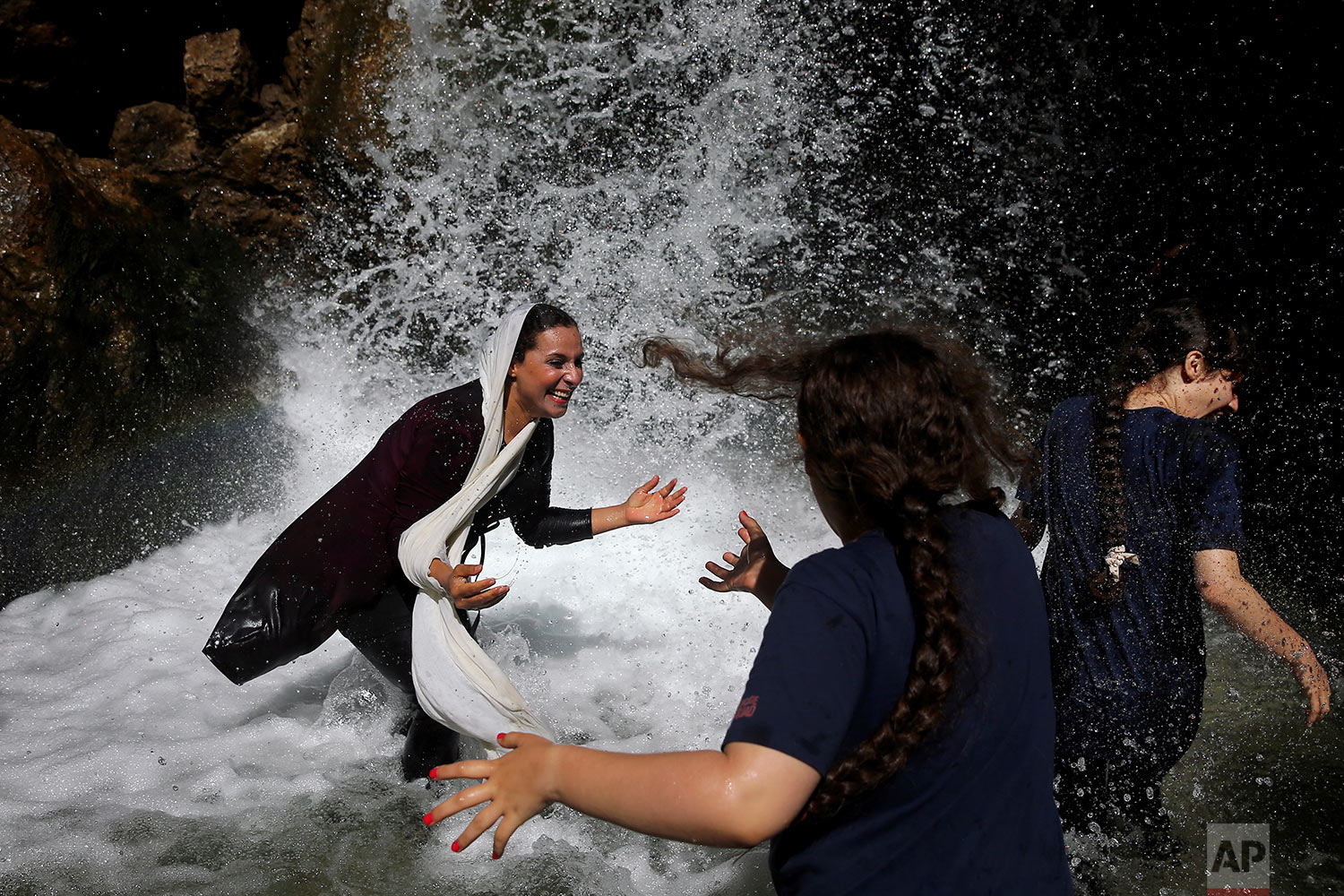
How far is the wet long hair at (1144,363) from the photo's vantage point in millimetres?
2303

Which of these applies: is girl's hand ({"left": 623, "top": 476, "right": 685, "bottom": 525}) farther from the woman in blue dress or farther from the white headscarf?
the woman in blue dress

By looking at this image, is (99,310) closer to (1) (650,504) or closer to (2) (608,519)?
(2) (608,519)

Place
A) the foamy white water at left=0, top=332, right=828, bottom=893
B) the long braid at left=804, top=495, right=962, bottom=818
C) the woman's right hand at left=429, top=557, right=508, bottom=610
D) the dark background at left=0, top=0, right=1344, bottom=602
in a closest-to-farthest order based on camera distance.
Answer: the long braid at left=804, top=495, right=962, bottom=818
the woman's right hand at left=429, top=557, right=508, bottom=610
the foamy white water at left=0, top=332, right=828, bottom=893
the dark background at left=0, top=0, right=1344, bottom=602

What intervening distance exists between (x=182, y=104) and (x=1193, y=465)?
Result: 751 centimetres

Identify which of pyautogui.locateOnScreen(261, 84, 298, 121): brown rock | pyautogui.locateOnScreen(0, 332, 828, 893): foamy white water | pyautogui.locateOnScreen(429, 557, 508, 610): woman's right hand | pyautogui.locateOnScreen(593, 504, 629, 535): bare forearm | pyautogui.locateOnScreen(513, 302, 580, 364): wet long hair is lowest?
pyautogui.locateOnScreen(0, 332, 828, 893): foamy white water

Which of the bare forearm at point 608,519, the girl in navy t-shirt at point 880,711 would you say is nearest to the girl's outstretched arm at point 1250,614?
the girl in navy t-shirt at point 880,711

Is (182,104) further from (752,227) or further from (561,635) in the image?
(561,635)

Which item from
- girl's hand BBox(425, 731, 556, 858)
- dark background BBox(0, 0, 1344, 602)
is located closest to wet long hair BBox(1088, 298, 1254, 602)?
girl's hand BBox(425, 731, 556, 858)

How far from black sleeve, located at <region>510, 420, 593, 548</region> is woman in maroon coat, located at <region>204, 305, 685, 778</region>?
190 millimetres

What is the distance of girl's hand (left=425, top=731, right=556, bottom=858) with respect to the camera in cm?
130

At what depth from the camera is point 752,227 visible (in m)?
6.71

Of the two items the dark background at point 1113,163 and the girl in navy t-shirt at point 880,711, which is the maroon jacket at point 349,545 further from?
the dark background at point 1113,163

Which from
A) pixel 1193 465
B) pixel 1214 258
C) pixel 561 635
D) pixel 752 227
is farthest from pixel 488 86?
pixel 1193 465

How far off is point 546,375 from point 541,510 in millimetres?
620
